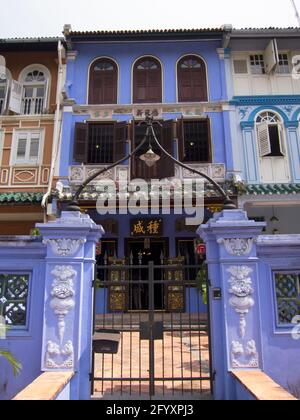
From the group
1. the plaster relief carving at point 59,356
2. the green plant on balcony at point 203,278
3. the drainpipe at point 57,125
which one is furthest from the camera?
the drainpipe at point 57,125

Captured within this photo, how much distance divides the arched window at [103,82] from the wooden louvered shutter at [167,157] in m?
2.24

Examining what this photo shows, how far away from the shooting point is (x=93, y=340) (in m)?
4.93

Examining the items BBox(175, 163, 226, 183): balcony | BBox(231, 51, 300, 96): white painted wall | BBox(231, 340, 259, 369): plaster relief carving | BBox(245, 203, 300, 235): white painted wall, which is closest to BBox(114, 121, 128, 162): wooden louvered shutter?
BBox(175, 163, 226, 183): balcony

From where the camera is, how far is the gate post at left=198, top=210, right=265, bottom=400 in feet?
15.4

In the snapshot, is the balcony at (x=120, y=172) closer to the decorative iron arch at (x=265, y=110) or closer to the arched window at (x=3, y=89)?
the decorative iron arch at (x=265, y=110)

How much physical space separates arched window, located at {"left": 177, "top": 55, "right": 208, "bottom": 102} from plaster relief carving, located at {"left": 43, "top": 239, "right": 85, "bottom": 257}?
9.56 meters

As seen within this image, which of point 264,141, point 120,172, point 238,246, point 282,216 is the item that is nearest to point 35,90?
point 120,172

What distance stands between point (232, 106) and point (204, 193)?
3683mm

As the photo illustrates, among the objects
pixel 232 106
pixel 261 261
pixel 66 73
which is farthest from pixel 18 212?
pixel 261 261

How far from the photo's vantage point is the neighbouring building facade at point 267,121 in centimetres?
1230

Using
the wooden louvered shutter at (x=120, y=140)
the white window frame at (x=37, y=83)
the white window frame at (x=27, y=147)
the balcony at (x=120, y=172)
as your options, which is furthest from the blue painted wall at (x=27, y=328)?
the white window frame at (x=37, y=83)

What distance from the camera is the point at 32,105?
13.7 meters
